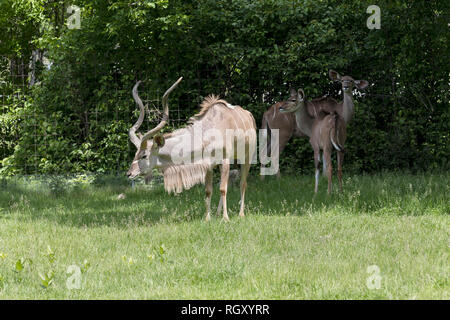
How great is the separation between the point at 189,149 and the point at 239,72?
4410 millimetres

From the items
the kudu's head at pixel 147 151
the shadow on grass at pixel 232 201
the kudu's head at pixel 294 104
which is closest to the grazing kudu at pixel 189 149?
the kudu's head at pixel 147 151

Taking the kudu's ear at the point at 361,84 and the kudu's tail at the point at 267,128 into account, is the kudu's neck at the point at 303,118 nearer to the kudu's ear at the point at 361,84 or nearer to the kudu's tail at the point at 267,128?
the kudu's ear at the point at 361,84

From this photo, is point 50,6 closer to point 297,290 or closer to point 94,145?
point 94,145

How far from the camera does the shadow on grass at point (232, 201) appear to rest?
6973 millimetres

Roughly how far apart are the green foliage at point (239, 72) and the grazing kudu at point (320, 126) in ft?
4.52

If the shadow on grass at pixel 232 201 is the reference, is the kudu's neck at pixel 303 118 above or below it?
above

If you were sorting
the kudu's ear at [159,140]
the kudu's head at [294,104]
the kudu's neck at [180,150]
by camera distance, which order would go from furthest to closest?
the kudu's head at [294,104] → the kudu's neck at [180,150] → the kudu's ear at [159,140]

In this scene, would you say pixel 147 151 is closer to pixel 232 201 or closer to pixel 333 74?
pixel 232 201

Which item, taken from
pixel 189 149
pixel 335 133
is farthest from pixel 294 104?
pixel 189 149

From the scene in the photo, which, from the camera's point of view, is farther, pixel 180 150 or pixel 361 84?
pixel 361 84

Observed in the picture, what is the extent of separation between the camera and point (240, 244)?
543cm

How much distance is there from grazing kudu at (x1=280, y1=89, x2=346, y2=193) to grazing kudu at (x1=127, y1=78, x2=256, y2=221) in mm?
1649
